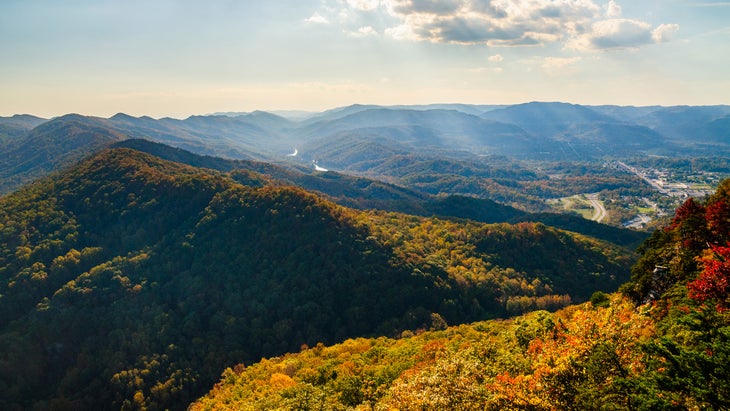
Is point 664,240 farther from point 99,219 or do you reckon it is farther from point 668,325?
point 99,219

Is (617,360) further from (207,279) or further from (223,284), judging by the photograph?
(207,279)

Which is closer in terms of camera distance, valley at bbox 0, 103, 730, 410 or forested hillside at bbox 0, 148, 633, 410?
valley at bbox 0, 103, 730, 410

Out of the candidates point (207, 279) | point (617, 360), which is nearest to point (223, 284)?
point (207, 279)

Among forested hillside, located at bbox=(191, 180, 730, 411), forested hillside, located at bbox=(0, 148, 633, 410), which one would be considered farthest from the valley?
forested hillside, located at bbox=(191, 180, 730, 411)

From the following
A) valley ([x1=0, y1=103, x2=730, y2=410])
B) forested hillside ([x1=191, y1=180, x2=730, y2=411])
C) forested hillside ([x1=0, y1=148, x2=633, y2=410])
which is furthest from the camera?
forested hillside ([x1=0, y1=148, x2=633, y2=410])

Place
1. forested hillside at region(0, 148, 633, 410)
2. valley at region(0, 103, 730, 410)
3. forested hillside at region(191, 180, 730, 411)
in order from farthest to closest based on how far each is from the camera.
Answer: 1. forested hillside at region(0, 148, 633, 410)
2. valley at region(0, 103, 730, 410)
3. forested hillside at region(191, 180, 730, 411)

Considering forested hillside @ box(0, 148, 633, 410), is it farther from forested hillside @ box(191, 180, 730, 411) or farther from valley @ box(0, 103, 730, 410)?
forested hillside @ box(191, 180, 730, 411)
